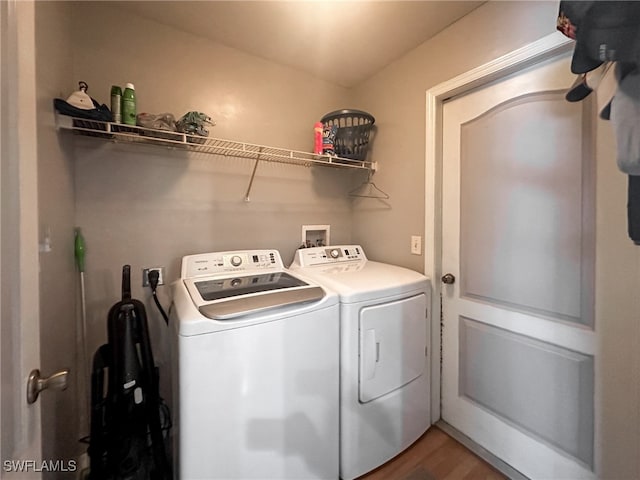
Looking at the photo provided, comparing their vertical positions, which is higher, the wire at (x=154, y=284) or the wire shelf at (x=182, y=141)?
the wire shelf at (x=182, y=141)

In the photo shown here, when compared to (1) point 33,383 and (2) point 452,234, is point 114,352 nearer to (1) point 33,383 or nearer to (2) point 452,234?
(1) point 33,383

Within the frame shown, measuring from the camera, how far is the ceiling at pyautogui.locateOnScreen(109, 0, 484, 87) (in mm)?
1442

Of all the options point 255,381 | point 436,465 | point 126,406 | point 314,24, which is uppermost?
point 314,24

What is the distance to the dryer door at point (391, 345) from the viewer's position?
134cm

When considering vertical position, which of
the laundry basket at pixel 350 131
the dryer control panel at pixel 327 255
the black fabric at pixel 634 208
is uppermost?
the laundry basket at pixel 350 131

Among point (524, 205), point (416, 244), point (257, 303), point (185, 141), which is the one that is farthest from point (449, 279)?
point (185, 141)

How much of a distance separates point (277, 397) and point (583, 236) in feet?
4.99

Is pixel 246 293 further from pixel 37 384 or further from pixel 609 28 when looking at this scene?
pixel 609 28

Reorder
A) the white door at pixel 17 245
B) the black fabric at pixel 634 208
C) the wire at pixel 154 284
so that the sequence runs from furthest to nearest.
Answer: the wire at pixel 154 284
the black fabric at pixel 634 208
the white door at pixel 17 245

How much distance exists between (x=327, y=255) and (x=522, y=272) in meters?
1.17

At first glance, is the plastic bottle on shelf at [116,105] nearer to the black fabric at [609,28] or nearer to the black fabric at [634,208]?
the black fabric at [609,28]

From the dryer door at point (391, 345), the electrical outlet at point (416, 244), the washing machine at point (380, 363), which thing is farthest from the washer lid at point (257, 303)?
the electrical outlet at point (416, 244)

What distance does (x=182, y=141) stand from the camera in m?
1.42

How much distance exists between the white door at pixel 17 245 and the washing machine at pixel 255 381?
Result: 0.44m
